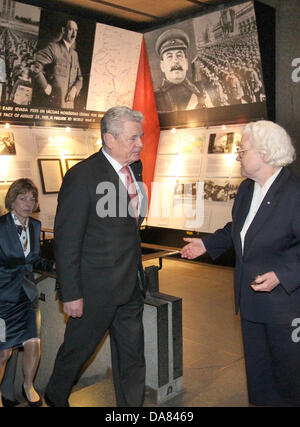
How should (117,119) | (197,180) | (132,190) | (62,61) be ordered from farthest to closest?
(197,180)
(62,61)
(132,190)
(117,119)

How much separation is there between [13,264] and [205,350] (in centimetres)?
208

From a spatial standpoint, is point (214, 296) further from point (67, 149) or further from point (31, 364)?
point (67, 149)

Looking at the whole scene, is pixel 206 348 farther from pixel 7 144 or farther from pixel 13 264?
pixel 7 144

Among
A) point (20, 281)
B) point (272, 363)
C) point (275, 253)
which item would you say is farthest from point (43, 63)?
point (272, 363)

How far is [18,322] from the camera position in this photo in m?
3.32

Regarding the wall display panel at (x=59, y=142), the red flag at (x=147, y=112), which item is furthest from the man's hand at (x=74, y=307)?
the red flag at (x=147, y=112)

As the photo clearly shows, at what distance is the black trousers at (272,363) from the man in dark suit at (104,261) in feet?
→ 2.16

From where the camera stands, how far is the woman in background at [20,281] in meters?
3.24

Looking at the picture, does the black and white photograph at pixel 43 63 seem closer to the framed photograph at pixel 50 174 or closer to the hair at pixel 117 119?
the framed photograph at pixel 50 174

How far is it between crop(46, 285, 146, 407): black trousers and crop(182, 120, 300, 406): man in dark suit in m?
0.64

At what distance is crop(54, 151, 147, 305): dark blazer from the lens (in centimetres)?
231

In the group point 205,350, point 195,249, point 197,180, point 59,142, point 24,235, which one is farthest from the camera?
point 197,180

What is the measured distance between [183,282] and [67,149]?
3.25 metres

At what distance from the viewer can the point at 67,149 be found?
7.90m
